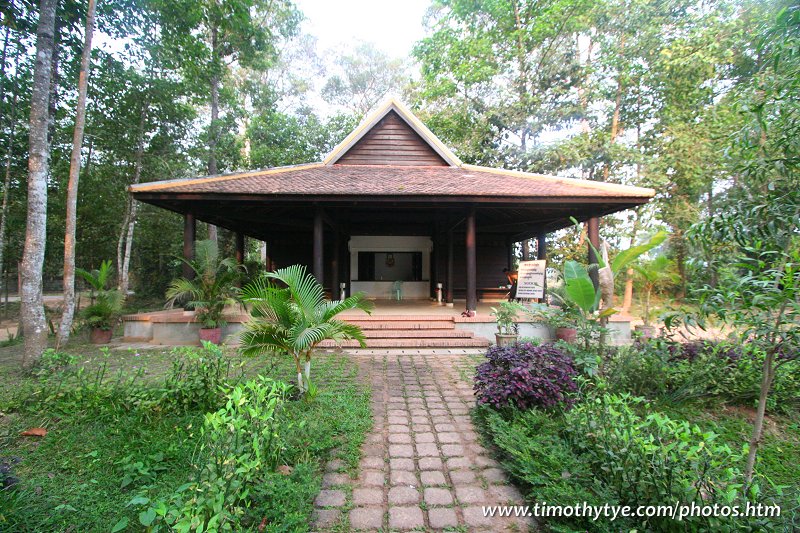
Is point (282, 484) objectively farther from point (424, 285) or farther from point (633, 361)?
point (424, 285)

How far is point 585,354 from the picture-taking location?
3.91m

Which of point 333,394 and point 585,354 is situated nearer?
point 585,354

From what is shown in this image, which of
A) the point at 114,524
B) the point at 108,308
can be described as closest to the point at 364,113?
the point at 108,308

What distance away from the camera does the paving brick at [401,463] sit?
Result: 2.86m

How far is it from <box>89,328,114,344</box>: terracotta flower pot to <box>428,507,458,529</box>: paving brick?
9195mm

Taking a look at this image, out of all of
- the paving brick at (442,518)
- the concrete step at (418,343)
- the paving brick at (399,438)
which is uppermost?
the concrete step at (418,343)

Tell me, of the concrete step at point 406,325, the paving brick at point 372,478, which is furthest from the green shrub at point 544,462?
the concrete step at point 406,325

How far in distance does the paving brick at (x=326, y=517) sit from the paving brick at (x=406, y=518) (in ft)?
1.13

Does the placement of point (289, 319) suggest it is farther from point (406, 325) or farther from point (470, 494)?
point (406, 325)

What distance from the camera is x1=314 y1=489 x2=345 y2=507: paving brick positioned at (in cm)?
242

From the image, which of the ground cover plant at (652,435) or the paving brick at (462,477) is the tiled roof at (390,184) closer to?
the ground cover plant at (652,435)

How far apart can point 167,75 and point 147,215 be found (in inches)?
241

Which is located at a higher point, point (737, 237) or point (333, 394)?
point (737, 237)

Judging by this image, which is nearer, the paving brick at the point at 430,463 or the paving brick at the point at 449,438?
the paving brick at the point at 430,463
